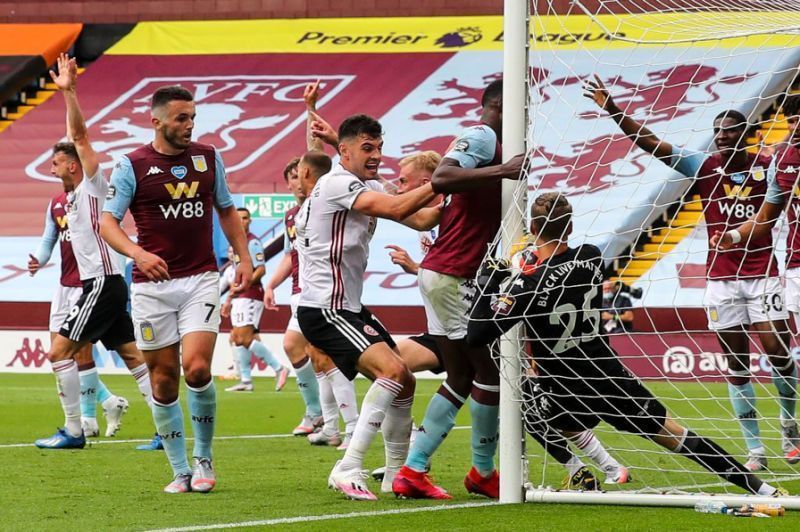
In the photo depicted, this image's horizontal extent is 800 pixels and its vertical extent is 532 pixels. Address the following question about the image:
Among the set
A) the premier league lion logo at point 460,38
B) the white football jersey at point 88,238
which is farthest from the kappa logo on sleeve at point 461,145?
the premier league lion logo at point 460,38

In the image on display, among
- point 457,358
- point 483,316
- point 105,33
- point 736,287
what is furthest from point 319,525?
point 105,33

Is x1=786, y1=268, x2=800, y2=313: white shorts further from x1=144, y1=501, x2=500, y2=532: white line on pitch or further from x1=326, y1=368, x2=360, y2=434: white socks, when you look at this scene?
x1=144, y1=501, x2=500, y2=532: white line on pitch

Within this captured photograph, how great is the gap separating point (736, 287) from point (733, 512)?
10.4ft

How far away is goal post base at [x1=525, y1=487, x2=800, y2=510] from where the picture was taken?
6.53 metres

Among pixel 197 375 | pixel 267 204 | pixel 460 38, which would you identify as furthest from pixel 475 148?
pixel 460 38

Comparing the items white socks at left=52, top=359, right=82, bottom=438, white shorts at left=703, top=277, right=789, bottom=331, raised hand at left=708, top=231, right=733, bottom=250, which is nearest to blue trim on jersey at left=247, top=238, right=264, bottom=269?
white socks at left=52, top=359, right=82, bottom=438

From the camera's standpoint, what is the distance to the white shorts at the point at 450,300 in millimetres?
7547

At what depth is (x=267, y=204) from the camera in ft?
81.4

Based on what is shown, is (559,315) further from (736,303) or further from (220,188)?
(736,303)

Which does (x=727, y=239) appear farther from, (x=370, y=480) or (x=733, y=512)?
(x=370, y=480)

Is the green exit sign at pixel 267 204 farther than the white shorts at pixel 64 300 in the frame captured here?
Yes

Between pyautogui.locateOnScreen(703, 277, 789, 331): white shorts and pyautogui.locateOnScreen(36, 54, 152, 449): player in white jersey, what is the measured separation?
4359 millimetres

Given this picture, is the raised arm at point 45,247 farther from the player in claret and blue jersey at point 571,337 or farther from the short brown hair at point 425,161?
the player in claret and blue jersey at point 571,337

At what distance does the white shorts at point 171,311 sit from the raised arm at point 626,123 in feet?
8.20
